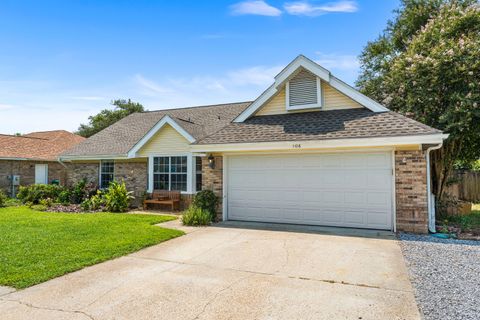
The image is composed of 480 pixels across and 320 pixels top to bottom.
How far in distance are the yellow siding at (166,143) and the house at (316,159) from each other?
0.19 metres

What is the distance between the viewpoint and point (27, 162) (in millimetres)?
21203

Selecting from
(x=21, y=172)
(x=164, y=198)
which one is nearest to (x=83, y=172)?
(x=164, y=198)

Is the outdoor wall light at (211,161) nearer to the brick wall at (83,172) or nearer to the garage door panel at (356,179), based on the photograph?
the garage door panel at (356,179)

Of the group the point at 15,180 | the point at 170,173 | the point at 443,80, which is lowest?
the point at 15,180

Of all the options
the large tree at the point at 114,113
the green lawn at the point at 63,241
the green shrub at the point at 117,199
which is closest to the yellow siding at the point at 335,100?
the green lawn at the point at 63,241

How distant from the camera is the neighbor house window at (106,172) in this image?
15.8m

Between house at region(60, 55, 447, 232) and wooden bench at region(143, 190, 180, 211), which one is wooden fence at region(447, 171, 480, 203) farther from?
wooden bench at region(143, 190, 180, 211)

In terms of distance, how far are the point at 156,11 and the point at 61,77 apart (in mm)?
6805

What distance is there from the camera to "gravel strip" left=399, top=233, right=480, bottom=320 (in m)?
3.95

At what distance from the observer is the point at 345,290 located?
4.61 meters

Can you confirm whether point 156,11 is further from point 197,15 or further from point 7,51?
point 7,51

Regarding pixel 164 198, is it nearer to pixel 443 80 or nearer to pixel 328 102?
pixel 328 102

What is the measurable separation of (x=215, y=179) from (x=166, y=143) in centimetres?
395

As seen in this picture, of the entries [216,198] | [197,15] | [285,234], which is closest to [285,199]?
[285,234]
